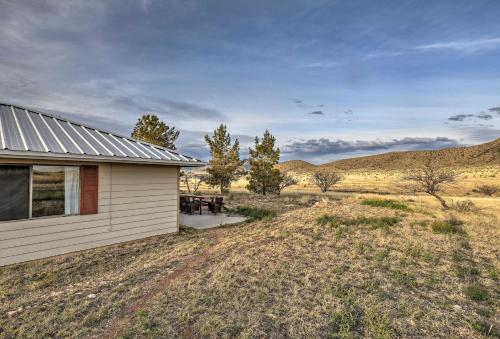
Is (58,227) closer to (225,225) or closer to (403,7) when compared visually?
(225,225)

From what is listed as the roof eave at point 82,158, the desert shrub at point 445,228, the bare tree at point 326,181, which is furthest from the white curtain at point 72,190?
the bare tree at point 326,181

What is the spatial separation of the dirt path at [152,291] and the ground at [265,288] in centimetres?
2

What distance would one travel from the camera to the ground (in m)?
4.05

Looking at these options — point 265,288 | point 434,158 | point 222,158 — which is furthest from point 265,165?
point 434,158

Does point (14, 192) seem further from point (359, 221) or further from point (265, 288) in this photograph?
point (359, 221)

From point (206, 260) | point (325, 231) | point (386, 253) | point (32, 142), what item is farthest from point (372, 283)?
point (32, 142)

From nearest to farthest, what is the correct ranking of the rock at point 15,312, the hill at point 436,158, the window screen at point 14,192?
the rock at point 15,312 → the window screen at point 14,192 → the hill at point 436,158

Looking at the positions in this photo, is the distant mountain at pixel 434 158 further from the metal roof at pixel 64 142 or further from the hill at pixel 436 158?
the metal roof at pixel 64 142

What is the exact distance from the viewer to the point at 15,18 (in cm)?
951

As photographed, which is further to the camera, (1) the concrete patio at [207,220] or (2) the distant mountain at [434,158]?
(2) the distant mountain at [434,158]

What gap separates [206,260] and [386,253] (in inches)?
174

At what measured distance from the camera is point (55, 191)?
723cm

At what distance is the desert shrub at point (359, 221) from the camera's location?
10867mm

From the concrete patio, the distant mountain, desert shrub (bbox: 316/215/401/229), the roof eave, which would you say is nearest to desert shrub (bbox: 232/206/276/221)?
the concrete patio
